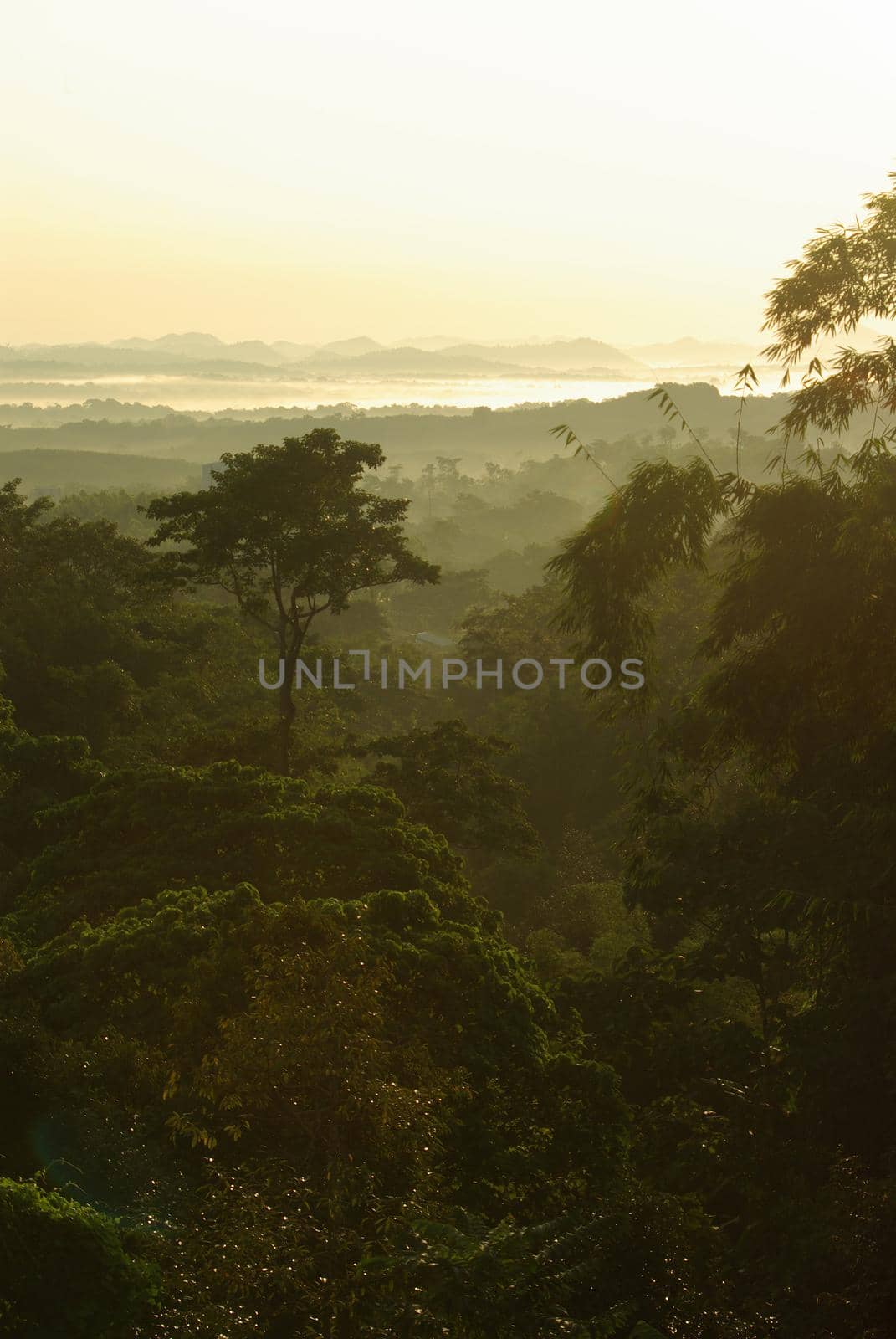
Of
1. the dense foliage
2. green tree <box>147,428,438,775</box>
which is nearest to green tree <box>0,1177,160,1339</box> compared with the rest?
the dense foliage

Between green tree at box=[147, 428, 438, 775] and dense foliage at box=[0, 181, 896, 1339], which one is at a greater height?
green tree at box=[147, 428, 438, 775]

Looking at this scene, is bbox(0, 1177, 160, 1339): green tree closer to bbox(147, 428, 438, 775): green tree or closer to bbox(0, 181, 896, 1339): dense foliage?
bbox(0, 181, 896, 1339): dense foliage

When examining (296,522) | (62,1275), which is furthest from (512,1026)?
(296,522)

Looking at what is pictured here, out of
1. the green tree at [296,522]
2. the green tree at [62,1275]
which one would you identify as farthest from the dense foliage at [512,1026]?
the green tree at [296,522]

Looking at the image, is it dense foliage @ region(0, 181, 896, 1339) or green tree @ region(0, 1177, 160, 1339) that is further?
dense foliage @ region(0, 181, 896, 1339)

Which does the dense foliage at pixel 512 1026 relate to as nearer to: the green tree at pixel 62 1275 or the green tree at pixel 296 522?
the green tree at pixel 62 1275

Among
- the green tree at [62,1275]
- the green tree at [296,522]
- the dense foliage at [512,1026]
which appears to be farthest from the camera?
the green tree at [296,522]

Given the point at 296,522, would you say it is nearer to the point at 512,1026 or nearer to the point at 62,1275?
the point at 512,1026

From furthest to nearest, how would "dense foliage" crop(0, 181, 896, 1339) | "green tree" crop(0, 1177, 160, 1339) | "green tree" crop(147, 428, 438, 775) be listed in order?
"green tree" crop(147, 428, 438, 775) → "dense foliage" crop(0, 181, 896, 1339) → "green tree" crop(0, 1177, 160, 1339)

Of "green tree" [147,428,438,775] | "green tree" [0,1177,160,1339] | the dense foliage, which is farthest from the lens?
"green tree" [147,428,438,775]

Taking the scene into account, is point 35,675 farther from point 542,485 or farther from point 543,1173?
point 542,485

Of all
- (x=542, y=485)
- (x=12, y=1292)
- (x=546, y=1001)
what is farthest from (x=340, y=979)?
(x=542, y=485)
